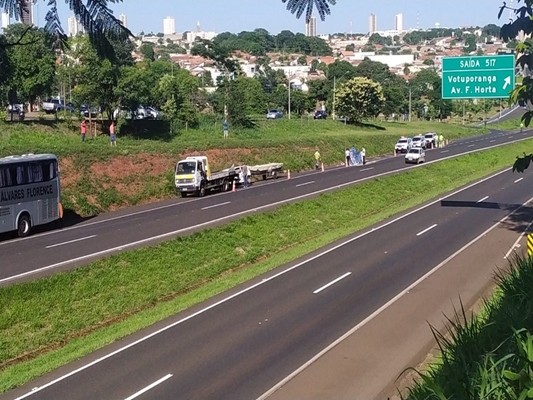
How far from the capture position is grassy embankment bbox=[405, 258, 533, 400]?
4746 millimetres

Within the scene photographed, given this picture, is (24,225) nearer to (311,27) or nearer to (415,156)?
(311,27)

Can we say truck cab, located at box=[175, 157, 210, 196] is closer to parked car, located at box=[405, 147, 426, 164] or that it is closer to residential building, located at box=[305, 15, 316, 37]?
parked car, located at box=[405, 147, 426, 164]

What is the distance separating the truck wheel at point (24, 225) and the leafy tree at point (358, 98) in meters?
55.6

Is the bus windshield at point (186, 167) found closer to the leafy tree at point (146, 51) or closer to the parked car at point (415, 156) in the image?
the leafy tree at point (146, 51)

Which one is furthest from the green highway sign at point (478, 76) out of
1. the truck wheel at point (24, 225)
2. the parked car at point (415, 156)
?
the parked car at point (415, 156)

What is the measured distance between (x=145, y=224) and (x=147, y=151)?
15.3 m

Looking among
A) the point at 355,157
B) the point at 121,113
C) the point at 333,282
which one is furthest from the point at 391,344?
the point at 121,113

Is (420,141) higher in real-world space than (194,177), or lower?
lower

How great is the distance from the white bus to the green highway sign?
590 inches

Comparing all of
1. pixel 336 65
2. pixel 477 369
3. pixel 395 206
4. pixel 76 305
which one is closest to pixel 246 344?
pixel 76 305

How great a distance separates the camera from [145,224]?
31.0 m

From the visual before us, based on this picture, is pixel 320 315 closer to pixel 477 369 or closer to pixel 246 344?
pixel 246 344

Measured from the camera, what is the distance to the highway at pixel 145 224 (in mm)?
23641

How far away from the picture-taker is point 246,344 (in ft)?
55.4
